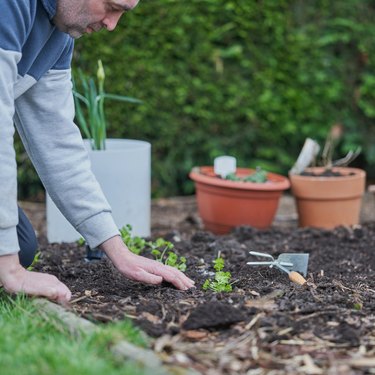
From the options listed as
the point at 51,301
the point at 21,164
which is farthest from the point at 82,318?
the point at 21,164

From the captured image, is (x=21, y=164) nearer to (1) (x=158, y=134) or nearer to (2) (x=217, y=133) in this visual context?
(1) (x=158, y=134)

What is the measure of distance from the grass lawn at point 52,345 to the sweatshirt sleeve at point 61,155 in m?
0.48

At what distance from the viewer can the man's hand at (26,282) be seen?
2.66 meters

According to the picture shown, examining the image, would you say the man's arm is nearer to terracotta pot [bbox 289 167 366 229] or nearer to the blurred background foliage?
terracotta pot [bbox 289 167 366 229]

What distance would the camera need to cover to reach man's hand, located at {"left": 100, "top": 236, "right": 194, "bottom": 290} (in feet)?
9.85

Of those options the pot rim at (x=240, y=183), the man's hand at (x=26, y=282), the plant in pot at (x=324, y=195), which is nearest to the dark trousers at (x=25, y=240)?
the man's hand at (x=26, y=282)

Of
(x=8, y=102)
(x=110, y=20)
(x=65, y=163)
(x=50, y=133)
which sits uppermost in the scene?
(x=110, y=20)

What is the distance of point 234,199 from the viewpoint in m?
5.17

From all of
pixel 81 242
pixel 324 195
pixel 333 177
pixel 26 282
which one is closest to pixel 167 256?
pixel 81 242

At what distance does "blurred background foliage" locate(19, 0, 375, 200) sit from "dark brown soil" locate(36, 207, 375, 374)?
244 cm

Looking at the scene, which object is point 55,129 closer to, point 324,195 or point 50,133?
point 50,133

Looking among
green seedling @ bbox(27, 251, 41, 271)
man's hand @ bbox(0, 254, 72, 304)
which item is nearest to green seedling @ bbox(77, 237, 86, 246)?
green seedling @ bbox(27, 251, 41, 271)

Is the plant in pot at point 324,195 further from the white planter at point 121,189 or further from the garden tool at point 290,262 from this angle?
the garden tool at point 290,262

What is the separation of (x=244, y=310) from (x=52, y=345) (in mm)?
708
